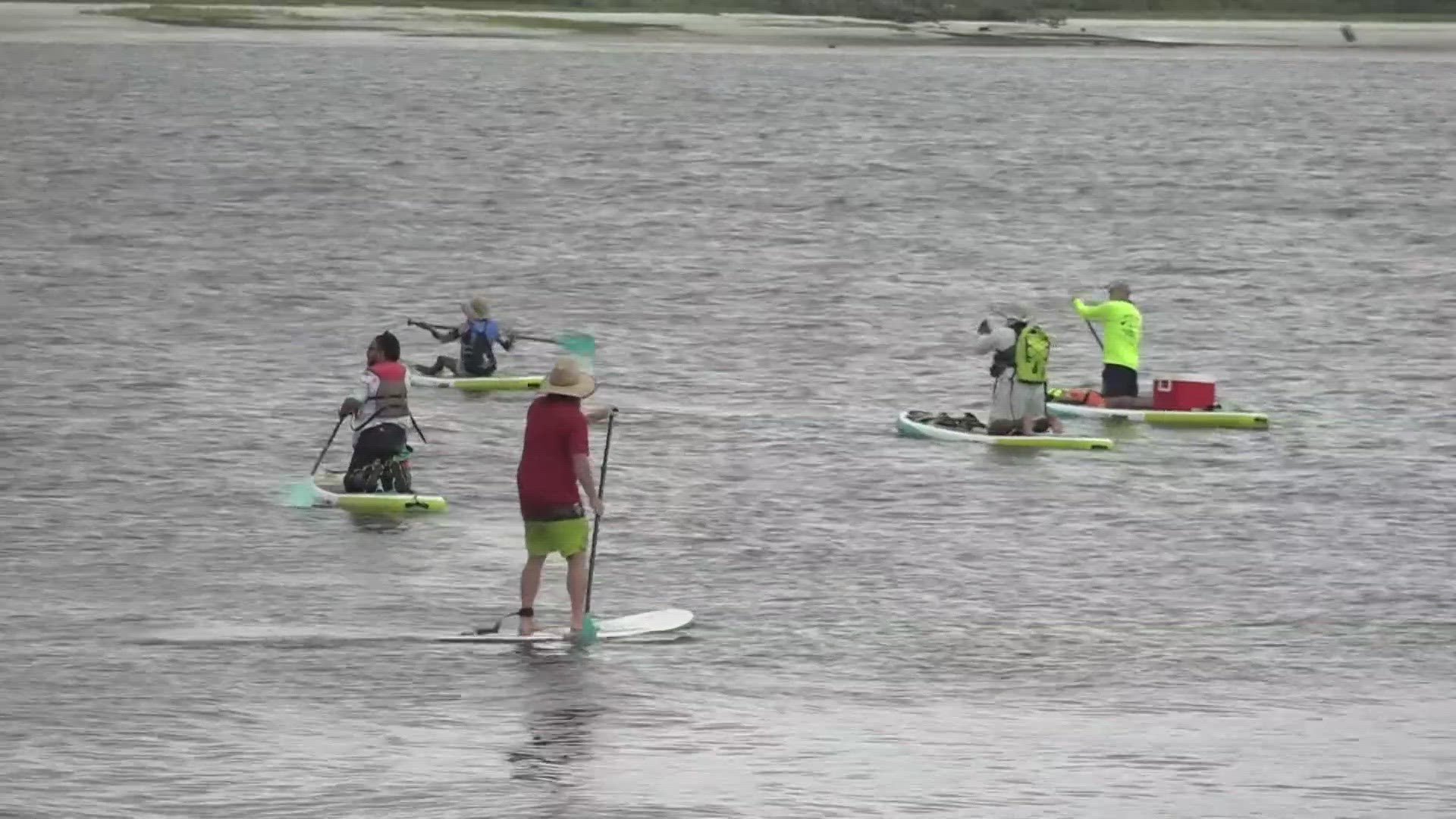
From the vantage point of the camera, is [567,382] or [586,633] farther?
[586,633]

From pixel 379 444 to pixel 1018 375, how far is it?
10475 millimetres

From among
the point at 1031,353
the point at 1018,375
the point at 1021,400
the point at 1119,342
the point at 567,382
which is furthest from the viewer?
the point at 1119,342

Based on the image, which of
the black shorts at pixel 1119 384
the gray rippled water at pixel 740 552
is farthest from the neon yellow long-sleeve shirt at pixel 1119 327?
the gray rippled water at pixel 740 552

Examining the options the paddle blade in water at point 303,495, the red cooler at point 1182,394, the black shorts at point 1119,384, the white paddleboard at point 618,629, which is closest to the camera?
the white paddleboard at point 618,629

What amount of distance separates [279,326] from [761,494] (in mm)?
24378

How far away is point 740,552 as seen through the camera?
101 ft

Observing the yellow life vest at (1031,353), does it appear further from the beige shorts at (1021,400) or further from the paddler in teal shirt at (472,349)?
the paddler in teal shirt at (472,349)

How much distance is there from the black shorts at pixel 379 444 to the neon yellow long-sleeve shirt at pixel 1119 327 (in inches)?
462

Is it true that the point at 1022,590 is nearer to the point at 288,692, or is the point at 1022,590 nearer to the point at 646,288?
the point at 288,692

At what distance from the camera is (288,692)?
23234 millimetres

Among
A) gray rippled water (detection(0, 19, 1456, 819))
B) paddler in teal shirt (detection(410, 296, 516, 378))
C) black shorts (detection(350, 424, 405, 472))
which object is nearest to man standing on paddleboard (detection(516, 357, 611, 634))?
gray rippled water (detection(0, 19, 1456, 819))

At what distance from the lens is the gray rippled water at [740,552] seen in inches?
832

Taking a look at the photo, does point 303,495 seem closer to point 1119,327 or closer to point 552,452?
point 552,452

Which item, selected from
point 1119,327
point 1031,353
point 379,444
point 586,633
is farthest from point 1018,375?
point 586,633
